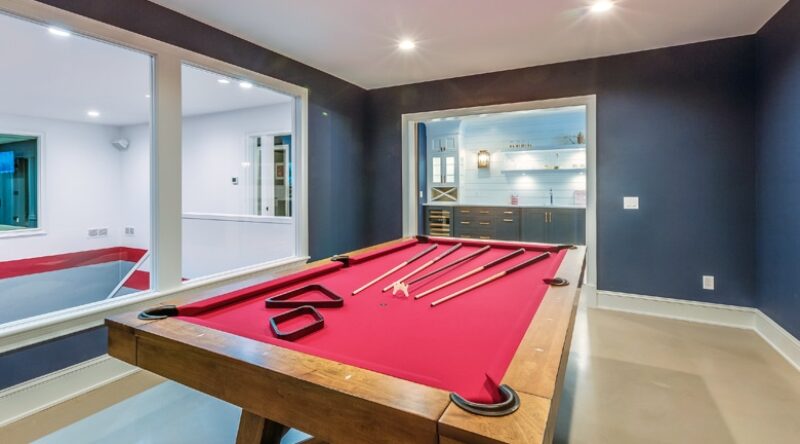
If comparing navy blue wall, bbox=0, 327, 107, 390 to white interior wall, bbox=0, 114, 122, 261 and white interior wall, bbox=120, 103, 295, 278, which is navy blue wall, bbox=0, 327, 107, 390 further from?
white interior wall, bbox=0, 114, 122, 261

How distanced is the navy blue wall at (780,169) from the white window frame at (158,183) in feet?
11.1

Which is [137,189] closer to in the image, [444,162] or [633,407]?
[444,162]

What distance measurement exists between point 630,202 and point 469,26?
2.20 meters

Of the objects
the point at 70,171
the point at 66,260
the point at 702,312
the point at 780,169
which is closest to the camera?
the point at 780,169

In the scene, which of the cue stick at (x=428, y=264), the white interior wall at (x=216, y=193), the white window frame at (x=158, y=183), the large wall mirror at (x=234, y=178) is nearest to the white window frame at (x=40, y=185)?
the white interior wall at (x=216, y=193)

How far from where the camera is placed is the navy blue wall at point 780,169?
2.60m

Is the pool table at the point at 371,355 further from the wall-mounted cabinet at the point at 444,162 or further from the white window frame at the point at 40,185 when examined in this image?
the wall-mounted cabinet at the point at 444,162

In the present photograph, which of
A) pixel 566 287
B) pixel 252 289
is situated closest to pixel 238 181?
pixel 252 289

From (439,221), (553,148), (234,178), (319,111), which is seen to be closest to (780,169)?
(319,111)

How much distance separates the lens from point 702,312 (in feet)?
11.3

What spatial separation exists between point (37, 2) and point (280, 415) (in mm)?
2564

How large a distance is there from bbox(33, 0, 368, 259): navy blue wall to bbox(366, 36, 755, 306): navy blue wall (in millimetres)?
1834

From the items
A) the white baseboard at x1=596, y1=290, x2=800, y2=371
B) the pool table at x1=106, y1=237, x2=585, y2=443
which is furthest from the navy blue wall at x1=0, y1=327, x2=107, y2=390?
the white baseboard at x1=596, y1=290, x2=800, y2=371

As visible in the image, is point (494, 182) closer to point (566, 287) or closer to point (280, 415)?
point (566, 287)
